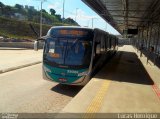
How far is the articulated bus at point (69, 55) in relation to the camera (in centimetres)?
1170

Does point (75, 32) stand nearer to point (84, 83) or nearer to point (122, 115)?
point (84, 83)

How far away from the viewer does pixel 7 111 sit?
8508 millimetres

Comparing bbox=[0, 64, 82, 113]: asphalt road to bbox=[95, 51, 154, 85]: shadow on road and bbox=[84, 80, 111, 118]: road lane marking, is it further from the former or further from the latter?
bbox=[95, 51, 154, 85]: shadow on road

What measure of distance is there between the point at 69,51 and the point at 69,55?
170 mm

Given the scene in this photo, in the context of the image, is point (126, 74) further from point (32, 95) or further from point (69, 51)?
point (32, 95)

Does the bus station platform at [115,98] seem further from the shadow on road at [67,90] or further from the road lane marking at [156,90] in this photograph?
the shadow on road at [67,90]

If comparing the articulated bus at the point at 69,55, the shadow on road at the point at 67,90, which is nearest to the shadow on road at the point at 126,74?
the shadow on road at the point at 67,90

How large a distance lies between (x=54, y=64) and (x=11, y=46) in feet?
104

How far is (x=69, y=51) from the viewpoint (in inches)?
463

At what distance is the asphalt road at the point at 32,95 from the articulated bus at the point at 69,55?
2.16 ft

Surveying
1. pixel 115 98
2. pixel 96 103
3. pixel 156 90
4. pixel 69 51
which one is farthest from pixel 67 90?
pixel 96 103

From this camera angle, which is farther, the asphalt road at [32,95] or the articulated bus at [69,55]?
the articulated bus at [69,55]

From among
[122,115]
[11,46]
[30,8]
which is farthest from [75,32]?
[30,8]

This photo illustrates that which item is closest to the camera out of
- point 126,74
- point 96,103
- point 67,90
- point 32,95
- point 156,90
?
point 96,103
